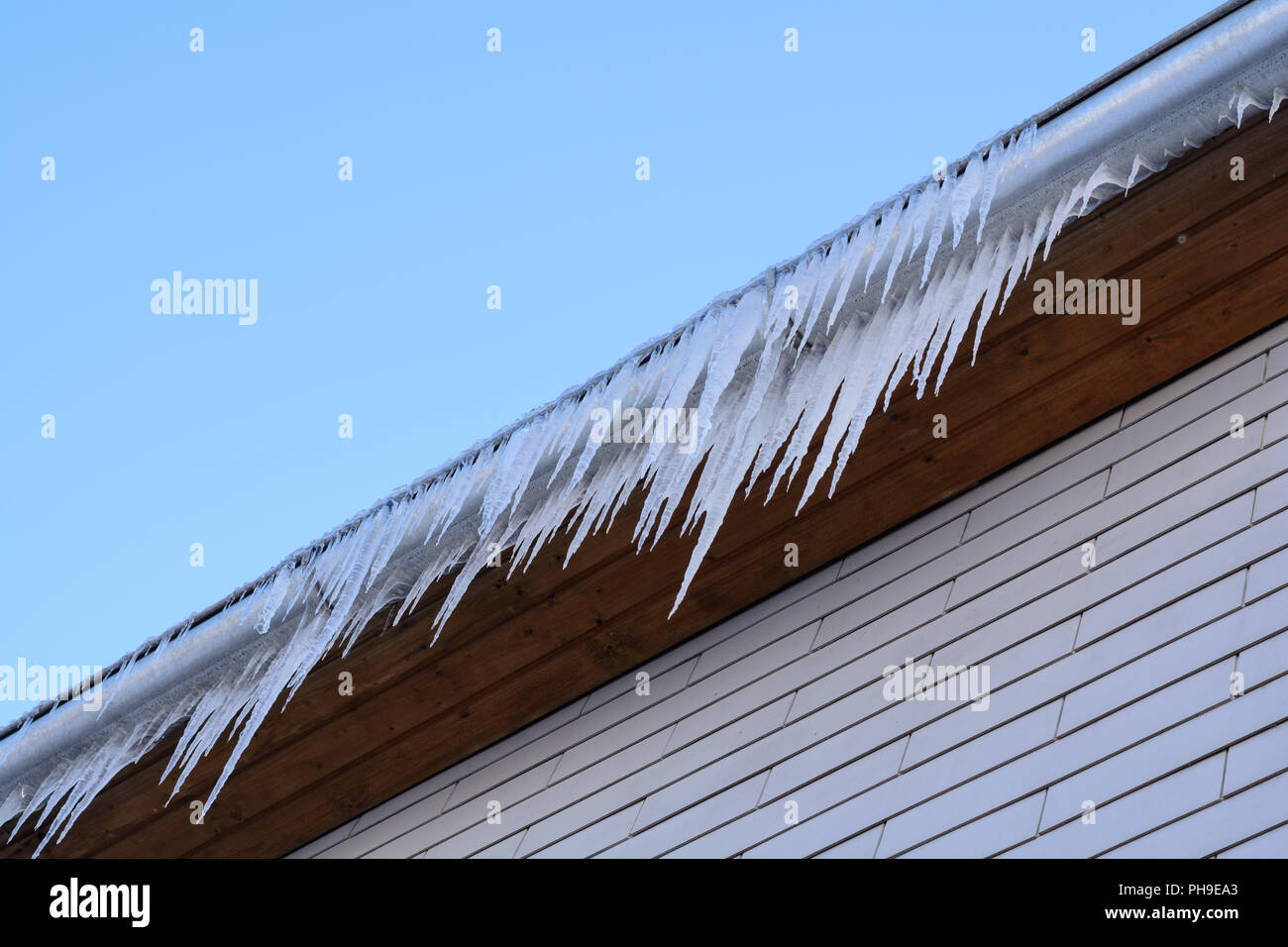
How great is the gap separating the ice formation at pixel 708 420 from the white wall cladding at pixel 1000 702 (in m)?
0.38

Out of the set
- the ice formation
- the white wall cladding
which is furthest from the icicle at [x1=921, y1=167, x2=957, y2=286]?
the white wall cladding

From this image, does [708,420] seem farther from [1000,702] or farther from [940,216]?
[1000,702]

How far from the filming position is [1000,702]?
278cm

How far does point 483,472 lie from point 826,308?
867 mm

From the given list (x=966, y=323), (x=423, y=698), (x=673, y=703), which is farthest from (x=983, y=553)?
(x=423, y=698)

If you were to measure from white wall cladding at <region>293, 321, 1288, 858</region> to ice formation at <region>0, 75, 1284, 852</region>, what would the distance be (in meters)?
0.38

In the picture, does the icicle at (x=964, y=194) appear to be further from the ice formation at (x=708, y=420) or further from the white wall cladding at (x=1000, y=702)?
the white wall cladding at (x=1000, y=702)

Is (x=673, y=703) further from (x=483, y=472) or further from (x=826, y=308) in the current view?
(x=826, y=308)

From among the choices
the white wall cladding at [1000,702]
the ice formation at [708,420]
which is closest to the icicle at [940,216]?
the ice formation at [708,420]

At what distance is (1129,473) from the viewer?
10.2ft

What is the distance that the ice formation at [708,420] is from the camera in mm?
2939

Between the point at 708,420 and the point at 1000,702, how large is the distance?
832 millimetres

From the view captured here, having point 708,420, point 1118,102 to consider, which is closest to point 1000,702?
point 708,420

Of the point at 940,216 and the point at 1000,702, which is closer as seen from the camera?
the point at 1000,702
